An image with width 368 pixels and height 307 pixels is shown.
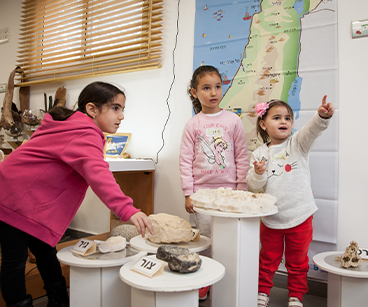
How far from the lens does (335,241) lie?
1.59 metres

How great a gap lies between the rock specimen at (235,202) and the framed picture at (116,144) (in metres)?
1.28

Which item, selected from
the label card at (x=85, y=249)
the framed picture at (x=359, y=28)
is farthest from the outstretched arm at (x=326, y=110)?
the label card at (x=85, y=249)

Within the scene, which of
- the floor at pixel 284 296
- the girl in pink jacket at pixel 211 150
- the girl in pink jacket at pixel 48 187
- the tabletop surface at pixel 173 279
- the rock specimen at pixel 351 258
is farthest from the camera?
the girl in pink jacket at pixel 211 150

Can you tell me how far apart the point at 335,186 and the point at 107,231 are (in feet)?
6.15

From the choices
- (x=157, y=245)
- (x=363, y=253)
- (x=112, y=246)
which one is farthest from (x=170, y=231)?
(x=363, y=253)

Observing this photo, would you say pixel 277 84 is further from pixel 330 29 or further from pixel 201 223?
pixel 201 223

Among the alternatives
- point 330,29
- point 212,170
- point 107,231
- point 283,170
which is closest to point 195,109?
point 212,170

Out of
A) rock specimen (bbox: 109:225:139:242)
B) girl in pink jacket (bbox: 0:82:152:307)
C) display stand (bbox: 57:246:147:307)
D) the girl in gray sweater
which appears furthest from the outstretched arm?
rock specimen (bbox: 109:225:139:242)

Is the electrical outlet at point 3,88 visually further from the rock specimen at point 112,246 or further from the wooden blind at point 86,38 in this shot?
the rock specimen at point 112,246

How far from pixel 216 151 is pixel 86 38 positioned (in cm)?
195

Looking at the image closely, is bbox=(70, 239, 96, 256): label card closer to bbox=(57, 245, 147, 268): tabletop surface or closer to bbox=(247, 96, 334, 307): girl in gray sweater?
bbox=(57, 245, 147, 268): tabletop surface

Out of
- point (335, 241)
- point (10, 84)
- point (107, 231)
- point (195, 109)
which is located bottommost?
point (107, 231)

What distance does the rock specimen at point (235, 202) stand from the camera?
3.75 ft

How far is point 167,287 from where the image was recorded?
866mm
